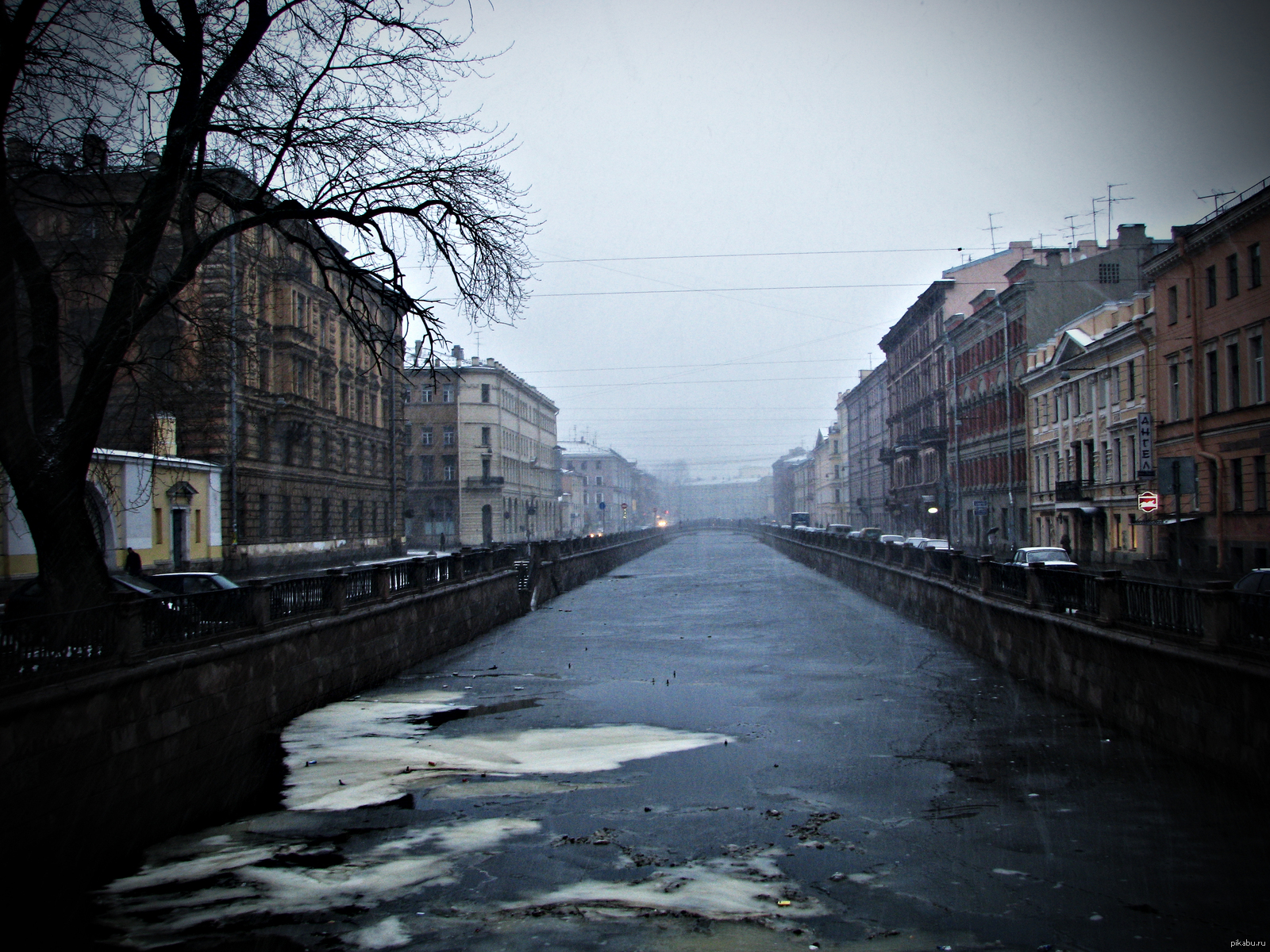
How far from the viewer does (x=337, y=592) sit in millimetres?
17969

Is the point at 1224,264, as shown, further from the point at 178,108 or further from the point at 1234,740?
the point at 178,108

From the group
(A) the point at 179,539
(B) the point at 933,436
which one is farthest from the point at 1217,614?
(B) the point at 933,436

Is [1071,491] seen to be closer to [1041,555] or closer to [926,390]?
[1041,555]

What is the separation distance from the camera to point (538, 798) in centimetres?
1091

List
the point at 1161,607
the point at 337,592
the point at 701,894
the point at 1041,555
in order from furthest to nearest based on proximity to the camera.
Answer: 1. the point at 1041,555
2. the point at 337,592
3. the point at 1161,607
4. the point at 701,894

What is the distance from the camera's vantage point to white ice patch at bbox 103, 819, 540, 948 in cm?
786

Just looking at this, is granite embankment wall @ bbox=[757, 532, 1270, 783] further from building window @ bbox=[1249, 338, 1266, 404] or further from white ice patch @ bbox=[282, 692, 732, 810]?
building window @ bbox=[1249, 338, 1266, 404]

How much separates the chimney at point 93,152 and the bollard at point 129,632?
5854mm

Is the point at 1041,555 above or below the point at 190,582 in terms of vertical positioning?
below

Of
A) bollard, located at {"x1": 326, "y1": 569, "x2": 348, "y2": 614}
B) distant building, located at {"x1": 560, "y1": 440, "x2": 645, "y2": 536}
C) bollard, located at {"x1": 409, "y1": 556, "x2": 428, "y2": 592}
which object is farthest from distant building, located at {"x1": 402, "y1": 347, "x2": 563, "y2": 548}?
bollard, located at {"x1": 326, "y1": 569, "x2": 348, "y2": 614}

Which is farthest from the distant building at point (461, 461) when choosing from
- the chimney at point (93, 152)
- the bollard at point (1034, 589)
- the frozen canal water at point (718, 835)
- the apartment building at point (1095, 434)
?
the chimney at point (93, 152)

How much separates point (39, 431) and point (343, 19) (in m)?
6.49

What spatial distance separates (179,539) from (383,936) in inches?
1370

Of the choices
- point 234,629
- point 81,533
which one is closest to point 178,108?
point 81,533
